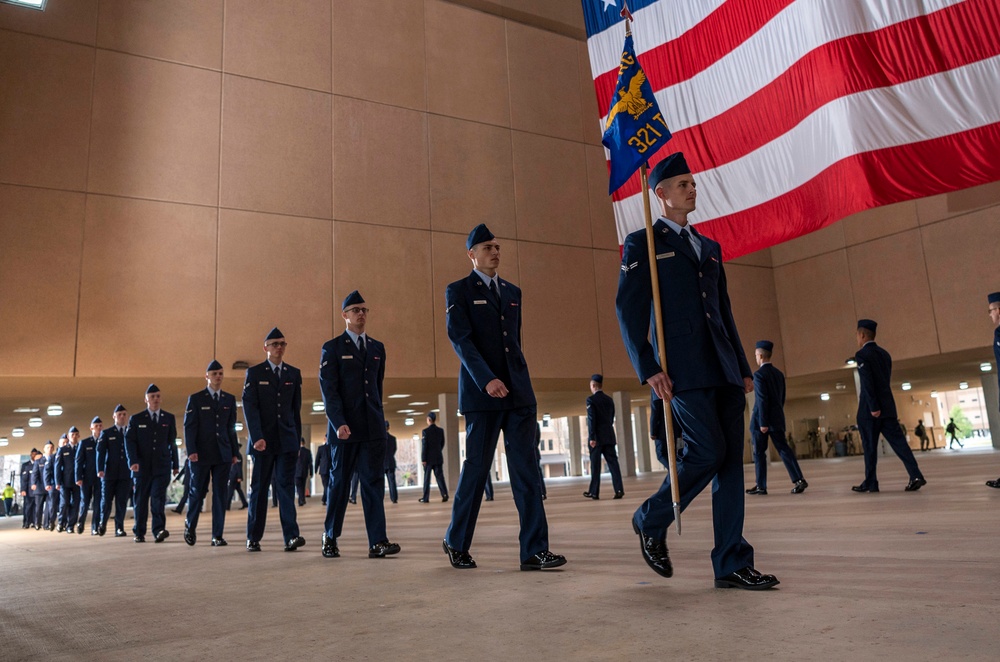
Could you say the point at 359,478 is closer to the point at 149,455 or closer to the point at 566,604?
the point at 566,604

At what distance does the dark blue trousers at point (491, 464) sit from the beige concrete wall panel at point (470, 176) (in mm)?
13433

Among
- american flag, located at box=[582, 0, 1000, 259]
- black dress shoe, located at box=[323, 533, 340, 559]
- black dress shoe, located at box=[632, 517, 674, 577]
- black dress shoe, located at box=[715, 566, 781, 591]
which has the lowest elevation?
black dress shoe, located at box=[323, 533, 340, 559]

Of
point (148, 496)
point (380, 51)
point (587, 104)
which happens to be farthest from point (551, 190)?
point (148, 496)

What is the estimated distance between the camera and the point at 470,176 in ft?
59.4

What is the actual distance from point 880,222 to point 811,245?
2.22m

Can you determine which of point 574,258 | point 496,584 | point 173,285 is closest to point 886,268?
point 574,258

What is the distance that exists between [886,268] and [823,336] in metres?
2.64

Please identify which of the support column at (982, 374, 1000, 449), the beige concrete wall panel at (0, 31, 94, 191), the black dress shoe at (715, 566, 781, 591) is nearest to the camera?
the black dress shoe at (715, 566, 781, 591)

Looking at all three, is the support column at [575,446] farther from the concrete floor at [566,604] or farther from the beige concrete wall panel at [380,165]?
the concrete floor at [566,604]

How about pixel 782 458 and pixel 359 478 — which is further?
pixel 782 458

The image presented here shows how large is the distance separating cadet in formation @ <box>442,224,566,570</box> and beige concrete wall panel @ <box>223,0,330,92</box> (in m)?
13.6

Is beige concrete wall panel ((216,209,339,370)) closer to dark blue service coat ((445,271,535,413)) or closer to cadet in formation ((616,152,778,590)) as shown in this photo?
dark blue service coat ((445,271,535,413))

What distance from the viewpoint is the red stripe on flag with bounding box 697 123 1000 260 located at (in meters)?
6.12

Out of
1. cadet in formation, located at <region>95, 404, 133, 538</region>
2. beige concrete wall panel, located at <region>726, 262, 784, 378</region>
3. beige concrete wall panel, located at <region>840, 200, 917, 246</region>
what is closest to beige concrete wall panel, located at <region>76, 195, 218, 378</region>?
cadet in formation, located at <region>95, 404, 133, 538</region>
